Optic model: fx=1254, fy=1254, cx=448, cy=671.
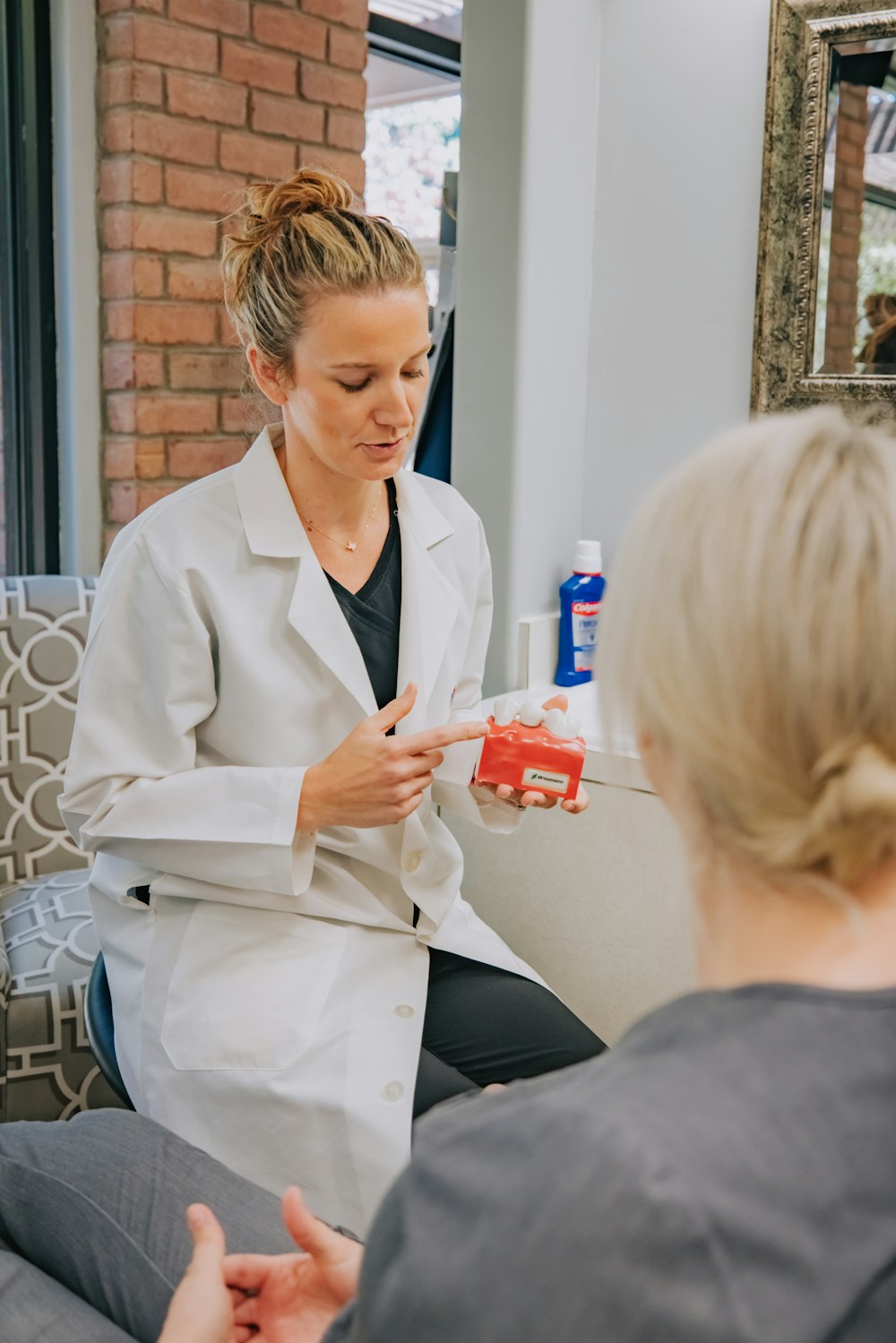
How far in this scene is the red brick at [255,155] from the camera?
2498 mm

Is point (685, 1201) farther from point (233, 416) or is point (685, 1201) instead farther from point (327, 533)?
point (233, 416)

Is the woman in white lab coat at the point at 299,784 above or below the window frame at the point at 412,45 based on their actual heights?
below

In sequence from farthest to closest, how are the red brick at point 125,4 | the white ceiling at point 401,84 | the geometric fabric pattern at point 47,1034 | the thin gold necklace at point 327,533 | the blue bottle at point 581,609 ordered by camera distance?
the white ceiling at point 401,84 < the red brick at point 125,4 < the blue bottle at point 581,609 < the geometric fabric pattern at point 47,1034 < the thin gold necklace at point 327,533

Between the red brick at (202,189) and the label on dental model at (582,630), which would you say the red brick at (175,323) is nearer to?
the red brick at (202,189)

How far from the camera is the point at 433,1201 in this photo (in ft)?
1.95

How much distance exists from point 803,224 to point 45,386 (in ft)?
4.75

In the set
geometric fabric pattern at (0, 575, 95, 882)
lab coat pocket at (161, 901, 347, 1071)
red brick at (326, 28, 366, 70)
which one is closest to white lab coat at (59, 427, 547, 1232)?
lab coat pocket at (161, 901, 347, 1071)

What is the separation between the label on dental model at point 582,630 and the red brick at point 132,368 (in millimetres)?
958

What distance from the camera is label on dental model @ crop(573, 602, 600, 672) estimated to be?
2.11 meters

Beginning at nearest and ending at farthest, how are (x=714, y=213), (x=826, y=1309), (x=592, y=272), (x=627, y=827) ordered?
(x=826, y=1309), (x=627, y=827), (x=714, y=213), (x=592, y=272)

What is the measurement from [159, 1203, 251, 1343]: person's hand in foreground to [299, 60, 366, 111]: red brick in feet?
7.92

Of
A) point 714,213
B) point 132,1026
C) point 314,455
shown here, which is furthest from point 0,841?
point 714,213

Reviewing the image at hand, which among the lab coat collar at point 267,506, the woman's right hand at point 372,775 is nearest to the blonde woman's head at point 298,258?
the lab coat collar at point 267,506

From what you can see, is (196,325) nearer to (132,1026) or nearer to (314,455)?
(314,455)
